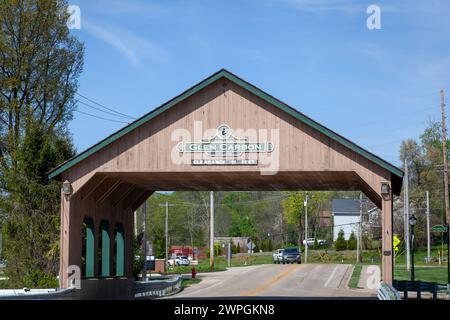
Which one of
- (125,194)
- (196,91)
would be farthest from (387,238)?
(125,194)

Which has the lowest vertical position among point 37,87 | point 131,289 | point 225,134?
point 131,289

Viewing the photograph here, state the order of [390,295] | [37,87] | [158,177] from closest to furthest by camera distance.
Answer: [390,295] → [158,177] → [37,87]

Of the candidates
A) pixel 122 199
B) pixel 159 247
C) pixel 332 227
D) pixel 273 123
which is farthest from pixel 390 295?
pixel 332 227

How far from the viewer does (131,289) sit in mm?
35281

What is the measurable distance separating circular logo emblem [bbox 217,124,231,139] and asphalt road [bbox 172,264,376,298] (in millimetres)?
13599

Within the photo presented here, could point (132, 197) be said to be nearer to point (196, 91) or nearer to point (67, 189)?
point (67, 189)

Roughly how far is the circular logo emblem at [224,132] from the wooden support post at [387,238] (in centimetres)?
533

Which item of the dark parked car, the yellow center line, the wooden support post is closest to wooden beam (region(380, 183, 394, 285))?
the wooden support post

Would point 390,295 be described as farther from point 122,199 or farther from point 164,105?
point 122,199

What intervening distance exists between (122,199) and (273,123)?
998 cm

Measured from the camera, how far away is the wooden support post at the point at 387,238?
82.7 feet

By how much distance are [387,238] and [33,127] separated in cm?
1839

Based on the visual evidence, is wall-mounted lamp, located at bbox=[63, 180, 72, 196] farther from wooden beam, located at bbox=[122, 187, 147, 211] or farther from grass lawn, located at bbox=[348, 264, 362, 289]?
grass lawn, located at bbox=[348, 264, 362, 289]
